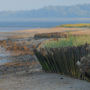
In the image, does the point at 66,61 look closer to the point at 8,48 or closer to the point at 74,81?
the point at 74,81

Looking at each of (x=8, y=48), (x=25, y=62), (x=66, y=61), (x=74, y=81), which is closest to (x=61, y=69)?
(x=66, y=61)

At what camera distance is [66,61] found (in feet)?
39.2

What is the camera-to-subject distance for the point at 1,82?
1203cm

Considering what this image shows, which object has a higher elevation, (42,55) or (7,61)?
(42,55)

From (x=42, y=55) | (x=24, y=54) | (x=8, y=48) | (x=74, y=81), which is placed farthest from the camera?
(x=8, y=48)

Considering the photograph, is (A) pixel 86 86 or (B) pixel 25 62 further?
(B) pixel 25 62

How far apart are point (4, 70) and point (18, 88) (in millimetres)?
6053

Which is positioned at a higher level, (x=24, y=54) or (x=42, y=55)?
(x=42, y=55)

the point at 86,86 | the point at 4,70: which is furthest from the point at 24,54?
the point at 86,86

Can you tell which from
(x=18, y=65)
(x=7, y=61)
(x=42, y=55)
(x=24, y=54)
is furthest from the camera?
(x=24, y=54)

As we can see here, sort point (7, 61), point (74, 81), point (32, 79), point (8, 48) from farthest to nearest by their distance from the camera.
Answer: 1. point (8, 48)
2. point (7, 61)
3. point (32, 79)
4. point (74, 81)

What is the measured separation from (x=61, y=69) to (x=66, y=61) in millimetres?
570

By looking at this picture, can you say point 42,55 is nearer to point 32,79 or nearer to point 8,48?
point 32,79

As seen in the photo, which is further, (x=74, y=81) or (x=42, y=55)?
(x=42, y=55)
